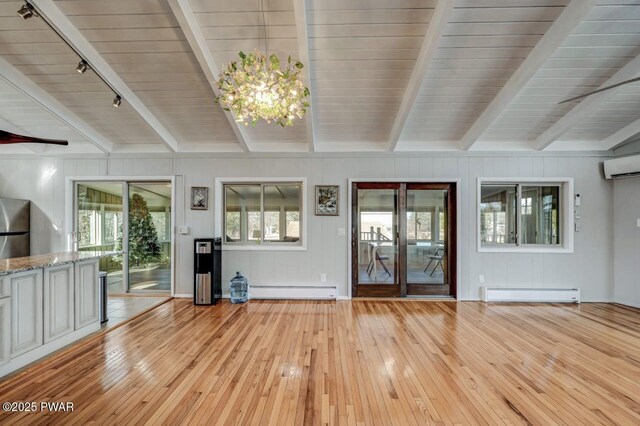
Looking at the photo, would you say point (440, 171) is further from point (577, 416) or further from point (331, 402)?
point (331, 402)

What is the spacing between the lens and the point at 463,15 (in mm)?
2562

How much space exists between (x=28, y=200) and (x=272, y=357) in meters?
5.34

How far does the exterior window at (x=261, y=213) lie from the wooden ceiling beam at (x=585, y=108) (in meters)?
3.99

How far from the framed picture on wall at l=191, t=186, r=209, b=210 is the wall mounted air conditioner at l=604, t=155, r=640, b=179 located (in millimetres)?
6679

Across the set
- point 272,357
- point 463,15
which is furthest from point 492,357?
point 463,15

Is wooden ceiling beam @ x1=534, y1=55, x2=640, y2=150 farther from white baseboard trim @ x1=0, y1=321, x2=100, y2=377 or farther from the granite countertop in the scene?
white baseboard trim @ x1=0, y1=321, x2=100, y2=377

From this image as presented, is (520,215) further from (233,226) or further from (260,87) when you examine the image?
(233,226)

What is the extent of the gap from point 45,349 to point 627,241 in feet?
25.8

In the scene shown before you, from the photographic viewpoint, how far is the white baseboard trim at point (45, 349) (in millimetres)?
2482

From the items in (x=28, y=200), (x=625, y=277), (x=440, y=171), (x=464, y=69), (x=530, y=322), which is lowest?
(x=530, y=322)

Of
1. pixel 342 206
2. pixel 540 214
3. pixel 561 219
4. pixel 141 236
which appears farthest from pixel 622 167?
pixel 141 236

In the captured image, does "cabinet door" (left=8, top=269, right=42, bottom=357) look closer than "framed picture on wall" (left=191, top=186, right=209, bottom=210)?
Yes

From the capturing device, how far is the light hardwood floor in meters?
2.00

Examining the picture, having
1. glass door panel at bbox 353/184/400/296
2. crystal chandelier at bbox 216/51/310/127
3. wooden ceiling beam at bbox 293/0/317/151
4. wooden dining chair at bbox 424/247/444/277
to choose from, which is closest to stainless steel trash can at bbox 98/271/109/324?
crystal chandelier at bbox 216/51/310/127
